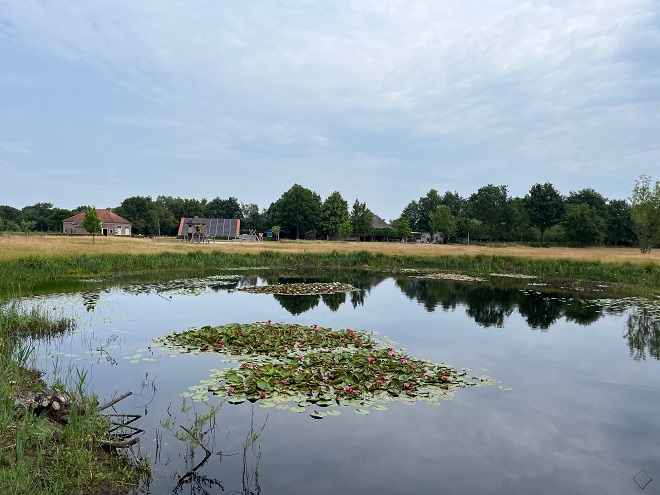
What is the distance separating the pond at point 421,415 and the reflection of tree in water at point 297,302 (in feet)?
5.09

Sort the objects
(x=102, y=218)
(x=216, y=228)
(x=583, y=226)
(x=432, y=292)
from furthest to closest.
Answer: (x=216, y=228)
(x=102, y=218)
(x=583, y=226)
(x=432, y=292)

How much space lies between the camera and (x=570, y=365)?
13.4 m

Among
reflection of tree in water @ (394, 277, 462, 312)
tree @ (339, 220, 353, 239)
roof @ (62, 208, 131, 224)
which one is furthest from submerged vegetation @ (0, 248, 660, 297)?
roof @ (62, 208, 131, 224)

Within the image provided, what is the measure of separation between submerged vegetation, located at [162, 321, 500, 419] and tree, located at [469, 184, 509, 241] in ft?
312

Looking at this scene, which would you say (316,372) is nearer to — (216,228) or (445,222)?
(216,228)

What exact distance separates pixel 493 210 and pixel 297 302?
88342 mm

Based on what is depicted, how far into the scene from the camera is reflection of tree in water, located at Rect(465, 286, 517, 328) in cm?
2035

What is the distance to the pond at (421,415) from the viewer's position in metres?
6.91

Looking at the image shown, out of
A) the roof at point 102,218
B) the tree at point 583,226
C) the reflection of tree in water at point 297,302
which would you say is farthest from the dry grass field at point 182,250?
the roof at point 102,218

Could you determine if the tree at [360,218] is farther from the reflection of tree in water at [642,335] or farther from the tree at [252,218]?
the reflection of tree in water at [642,335]

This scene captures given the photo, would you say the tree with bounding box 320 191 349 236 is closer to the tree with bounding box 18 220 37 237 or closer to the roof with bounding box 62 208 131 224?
the roof with bounding box 62 208 131 224

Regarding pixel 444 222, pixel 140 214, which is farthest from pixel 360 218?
pixel 140 214

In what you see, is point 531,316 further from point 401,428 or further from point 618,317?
point 401,428

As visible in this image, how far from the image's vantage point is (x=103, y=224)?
94125 mm
